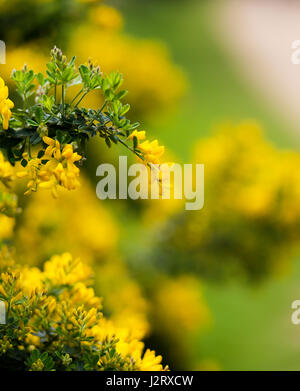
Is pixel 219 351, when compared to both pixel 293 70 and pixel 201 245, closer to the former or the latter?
pixel 201 245

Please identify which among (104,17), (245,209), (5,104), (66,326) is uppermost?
(104,17)

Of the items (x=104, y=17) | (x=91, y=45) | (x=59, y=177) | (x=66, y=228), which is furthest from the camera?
(x=91, y=45)

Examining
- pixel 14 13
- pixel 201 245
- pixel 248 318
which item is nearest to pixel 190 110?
pixel 248 318

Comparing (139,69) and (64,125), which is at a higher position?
(139,69)

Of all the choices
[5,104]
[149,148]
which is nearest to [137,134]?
[149,148]

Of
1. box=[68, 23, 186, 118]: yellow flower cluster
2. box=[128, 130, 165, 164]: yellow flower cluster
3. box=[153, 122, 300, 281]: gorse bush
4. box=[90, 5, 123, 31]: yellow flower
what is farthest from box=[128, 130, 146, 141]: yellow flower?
box=[68, 23, 186, 118]: yellow flower cluster

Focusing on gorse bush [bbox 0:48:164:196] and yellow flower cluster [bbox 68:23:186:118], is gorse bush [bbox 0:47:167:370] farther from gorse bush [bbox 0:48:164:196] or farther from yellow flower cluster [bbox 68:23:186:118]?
yellow flower cluster [bbox 68:23:186:118]

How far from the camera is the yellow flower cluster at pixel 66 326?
592 millimetres

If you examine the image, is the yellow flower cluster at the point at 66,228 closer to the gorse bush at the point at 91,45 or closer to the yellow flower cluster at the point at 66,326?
the gorse bush at the point at 91,45

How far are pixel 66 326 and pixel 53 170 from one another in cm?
17

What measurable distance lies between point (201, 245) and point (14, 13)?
0.69 metres

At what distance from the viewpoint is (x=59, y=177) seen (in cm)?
54

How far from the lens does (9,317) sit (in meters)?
0.60

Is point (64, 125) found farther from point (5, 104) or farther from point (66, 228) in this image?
point (66, 228)
